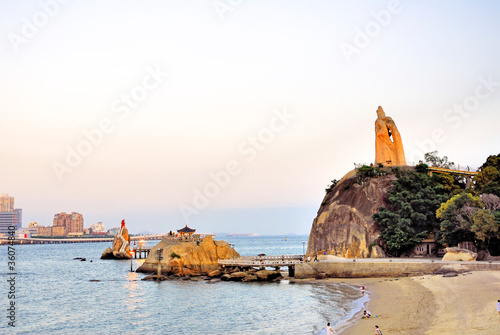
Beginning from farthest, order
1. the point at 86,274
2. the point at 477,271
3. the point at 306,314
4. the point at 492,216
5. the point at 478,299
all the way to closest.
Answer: the point at 86,274, the point at 492,216, the point at 477,271, the point at 306,314, the point at 478,299

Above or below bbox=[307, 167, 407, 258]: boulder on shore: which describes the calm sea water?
below

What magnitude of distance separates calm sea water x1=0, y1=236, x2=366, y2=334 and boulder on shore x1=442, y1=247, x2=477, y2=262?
14450mm

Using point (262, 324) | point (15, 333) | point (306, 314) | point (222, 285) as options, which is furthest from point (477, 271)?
point (15, 333)

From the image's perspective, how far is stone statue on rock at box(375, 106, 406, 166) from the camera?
8775 centimetres

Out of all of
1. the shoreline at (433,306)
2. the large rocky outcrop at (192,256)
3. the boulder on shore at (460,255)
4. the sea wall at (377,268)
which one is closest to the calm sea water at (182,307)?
the shoreline at (433,306)

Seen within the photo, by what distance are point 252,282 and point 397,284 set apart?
20139mm

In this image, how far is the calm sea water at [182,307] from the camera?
37.8 metres

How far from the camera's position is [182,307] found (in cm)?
4631

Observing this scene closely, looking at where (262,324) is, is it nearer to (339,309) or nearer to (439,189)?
(339,309)

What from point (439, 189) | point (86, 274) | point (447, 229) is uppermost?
point (439, 189)

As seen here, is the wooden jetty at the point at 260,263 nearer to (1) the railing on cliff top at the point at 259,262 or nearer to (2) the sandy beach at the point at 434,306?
(1) the railing on cliff top at the point at 259,262

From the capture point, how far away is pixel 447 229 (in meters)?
62.7

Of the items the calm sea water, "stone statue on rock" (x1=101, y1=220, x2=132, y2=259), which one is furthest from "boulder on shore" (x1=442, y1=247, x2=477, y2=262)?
"stone statue on rock" (x1=101, y1=220, x2=132, y2=259)

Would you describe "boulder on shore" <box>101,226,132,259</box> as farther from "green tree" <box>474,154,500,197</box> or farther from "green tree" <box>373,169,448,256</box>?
"green tree" <box>474,154,500,197</box>
